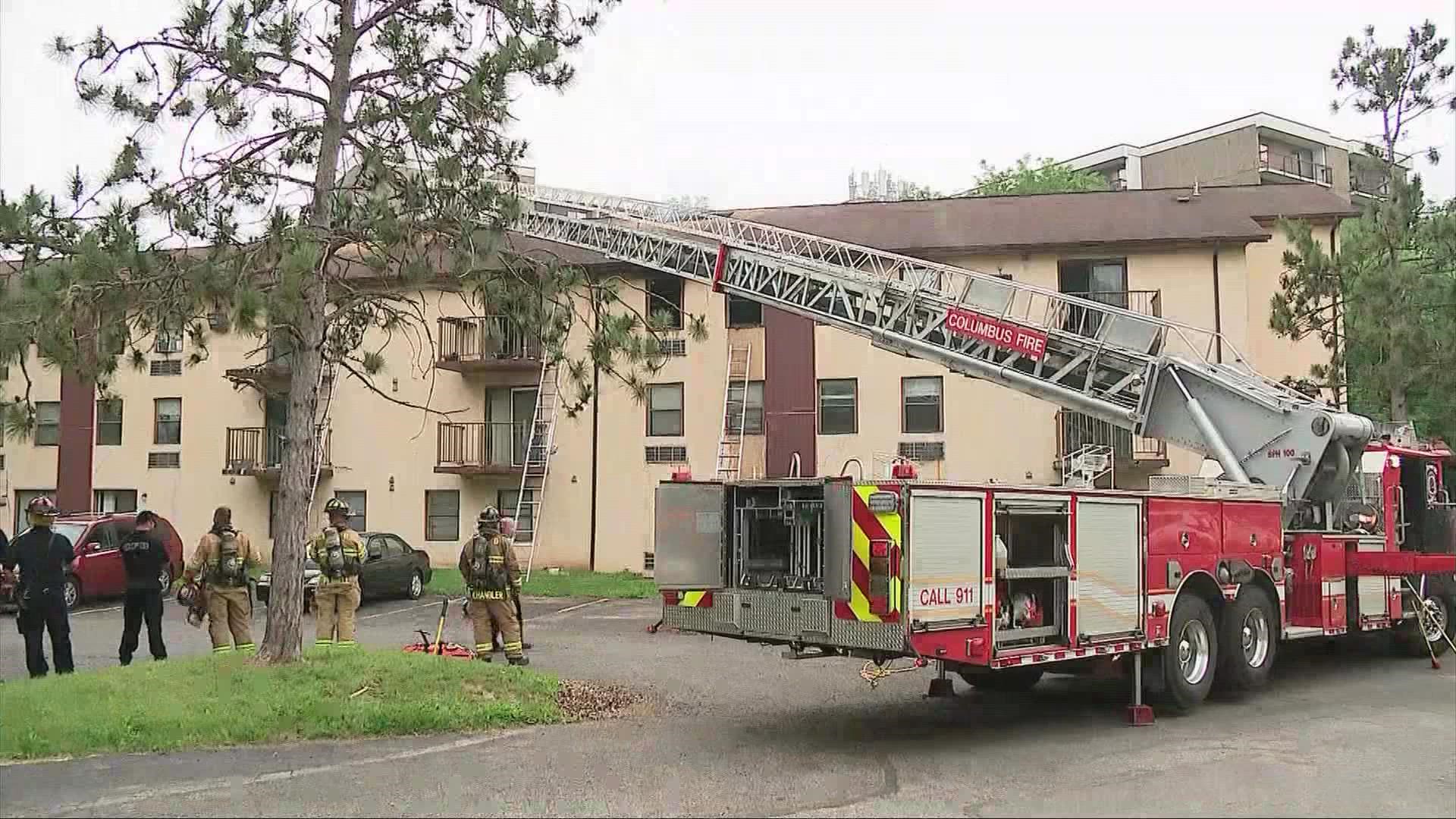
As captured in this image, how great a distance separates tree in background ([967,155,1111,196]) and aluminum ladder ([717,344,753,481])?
21.9 m

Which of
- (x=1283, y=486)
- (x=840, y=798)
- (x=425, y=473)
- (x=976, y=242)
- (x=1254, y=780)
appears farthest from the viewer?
(x=425, y=473)

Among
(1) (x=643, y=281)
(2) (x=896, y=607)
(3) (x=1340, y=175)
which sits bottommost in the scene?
(2) (x=896, y=607)

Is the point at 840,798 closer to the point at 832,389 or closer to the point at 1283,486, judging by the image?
the point at 1283,486

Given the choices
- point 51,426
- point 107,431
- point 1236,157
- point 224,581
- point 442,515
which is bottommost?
point 224,581

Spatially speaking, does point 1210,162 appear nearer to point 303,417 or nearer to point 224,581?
point 224,581

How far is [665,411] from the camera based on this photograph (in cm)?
2639

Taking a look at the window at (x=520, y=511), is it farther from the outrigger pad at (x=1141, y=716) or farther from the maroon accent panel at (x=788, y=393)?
the outrigger pad at (x=1141, y=716)

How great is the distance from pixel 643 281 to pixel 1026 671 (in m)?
16.0

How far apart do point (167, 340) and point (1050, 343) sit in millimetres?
9560

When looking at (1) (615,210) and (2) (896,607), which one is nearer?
(2) (896,607)

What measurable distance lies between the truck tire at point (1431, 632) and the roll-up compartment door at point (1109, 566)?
18.9ft

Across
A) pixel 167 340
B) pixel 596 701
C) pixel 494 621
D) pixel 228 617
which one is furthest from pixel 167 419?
pixel 596 701

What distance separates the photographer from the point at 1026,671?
1122cm

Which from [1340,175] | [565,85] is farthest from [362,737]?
[1340,175]
